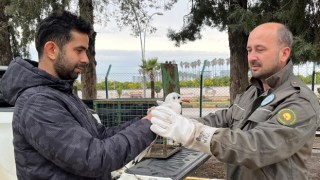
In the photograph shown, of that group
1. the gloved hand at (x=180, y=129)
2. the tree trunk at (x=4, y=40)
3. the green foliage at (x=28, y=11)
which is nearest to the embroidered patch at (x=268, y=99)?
the gloved hand at (x=180, y=129)

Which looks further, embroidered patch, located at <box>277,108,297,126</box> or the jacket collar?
the jacket collar

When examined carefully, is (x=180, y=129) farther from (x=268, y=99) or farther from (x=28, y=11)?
(x=28, y=11)

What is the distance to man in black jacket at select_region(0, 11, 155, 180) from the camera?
1.69 metres

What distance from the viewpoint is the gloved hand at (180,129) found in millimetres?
1915

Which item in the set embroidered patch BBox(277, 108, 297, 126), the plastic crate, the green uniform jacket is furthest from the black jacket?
the plastic crate

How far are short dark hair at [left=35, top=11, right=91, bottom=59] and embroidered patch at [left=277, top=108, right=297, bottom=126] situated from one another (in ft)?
3.69

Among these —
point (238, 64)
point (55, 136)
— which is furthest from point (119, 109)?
point (238, 64)

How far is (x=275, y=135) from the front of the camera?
76.3 inches

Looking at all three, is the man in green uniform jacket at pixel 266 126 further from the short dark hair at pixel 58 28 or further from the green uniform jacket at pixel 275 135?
the short dark hair at pixel 58 28

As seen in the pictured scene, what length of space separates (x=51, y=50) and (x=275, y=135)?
1.21m

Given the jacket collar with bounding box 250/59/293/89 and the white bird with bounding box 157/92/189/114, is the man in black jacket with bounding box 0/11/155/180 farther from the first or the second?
the jacket collar with bounding box 250/59/293/89

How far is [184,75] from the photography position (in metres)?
13.1

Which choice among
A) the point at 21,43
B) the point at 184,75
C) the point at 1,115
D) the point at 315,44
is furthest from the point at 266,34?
the point at 184,75

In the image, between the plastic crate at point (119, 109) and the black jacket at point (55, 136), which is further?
the plastic crate at point (119, 109)
